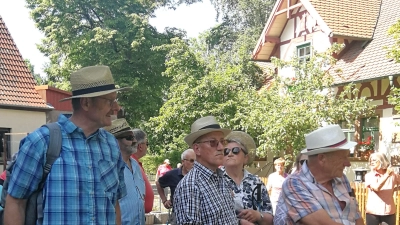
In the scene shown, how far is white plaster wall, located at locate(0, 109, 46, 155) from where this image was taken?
57.5ft

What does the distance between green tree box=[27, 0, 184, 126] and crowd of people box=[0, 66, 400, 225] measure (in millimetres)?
21443

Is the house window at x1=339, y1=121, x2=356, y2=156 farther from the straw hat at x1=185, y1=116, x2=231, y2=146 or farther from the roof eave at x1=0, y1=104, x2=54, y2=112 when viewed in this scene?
the straw hat at x1=185, y1=116, x2=231, y2=146

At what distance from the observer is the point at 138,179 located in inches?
184

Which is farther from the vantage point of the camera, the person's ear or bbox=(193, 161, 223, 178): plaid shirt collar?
bbox=(193, 161, 223, 178): plaid shirt collar

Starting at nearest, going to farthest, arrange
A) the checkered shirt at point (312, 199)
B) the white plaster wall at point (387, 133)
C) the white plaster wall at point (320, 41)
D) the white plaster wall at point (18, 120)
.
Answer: the checkered shirt at point (312, 199) → the white plaster wall at point (387, 133) → the white plaster wall at point (18, 120) → the white plaster wall at point (320, 41)

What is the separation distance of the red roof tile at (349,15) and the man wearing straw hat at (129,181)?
44.5 ft

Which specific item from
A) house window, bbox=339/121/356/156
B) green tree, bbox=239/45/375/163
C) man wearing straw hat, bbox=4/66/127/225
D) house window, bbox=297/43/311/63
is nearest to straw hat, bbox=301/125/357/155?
man wearing straw hat, bbox=4/66/127/225

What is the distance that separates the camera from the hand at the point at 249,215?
4207mm

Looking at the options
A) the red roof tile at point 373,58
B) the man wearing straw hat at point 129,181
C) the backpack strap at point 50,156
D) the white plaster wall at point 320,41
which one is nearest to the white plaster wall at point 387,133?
the red roof tile at point 373,58

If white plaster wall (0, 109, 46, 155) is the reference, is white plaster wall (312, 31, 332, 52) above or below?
above

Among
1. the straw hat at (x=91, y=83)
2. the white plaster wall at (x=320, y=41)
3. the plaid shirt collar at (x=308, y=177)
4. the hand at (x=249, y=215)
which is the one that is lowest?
the hand at (x=249, y=215)

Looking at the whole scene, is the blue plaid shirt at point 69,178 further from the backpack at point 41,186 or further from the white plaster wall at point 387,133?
the white plaster wall at point 387,133

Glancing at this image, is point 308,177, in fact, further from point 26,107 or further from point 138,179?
point 26,107

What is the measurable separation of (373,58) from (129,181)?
13679 mm
